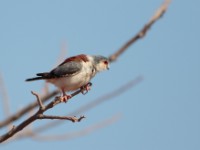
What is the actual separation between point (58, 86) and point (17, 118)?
0.76 metres

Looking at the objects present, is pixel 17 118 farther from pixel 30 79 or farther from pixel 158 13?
pixel 158 13

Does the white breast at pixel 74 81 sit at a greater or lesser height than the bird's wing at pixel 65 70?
lesser

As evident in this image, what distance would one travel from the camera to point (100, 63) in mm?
4590

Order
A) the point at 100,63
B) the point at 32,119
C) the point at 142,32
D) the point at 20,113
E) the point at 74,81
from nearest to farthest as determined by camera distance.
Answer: the point at 32,119 < the point at 142,32 < the point at 20,113 < the point at 74,81 < the point at 100,63

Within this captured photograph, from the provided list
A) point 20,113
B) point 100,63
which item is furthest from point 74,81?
point 20,113

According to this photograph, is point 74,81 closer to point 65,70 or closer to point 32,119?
point 65,70

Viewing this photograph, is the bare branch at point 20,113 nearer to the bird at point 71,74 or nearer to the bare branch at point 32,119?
the bird at point 71,74

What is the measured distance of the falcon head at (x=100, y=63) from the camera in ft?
14.9

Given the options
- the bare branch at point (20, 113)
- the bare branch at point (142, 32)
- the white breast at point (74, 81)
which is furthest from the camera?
the white breast at point (74, 81)

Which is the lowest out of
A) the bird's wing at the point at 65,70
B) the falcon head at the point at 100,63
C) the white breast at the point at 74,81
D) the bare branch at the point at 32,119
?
the bare branch at the point at 32,119

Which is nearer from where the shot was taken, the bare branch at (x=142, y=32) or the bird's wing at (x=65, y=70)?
the bare branch at (x=142, y=32)

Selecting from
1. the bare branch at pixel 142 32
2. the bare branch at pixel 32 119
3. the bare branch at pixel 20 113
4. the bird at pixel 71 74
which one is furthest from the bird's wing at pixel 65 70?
the bare branch at pixel 32 119

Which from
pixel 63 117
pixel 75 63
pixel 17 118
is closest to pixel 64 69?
pixel 75 63

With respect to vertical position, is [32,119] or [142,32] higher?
[142,32]
